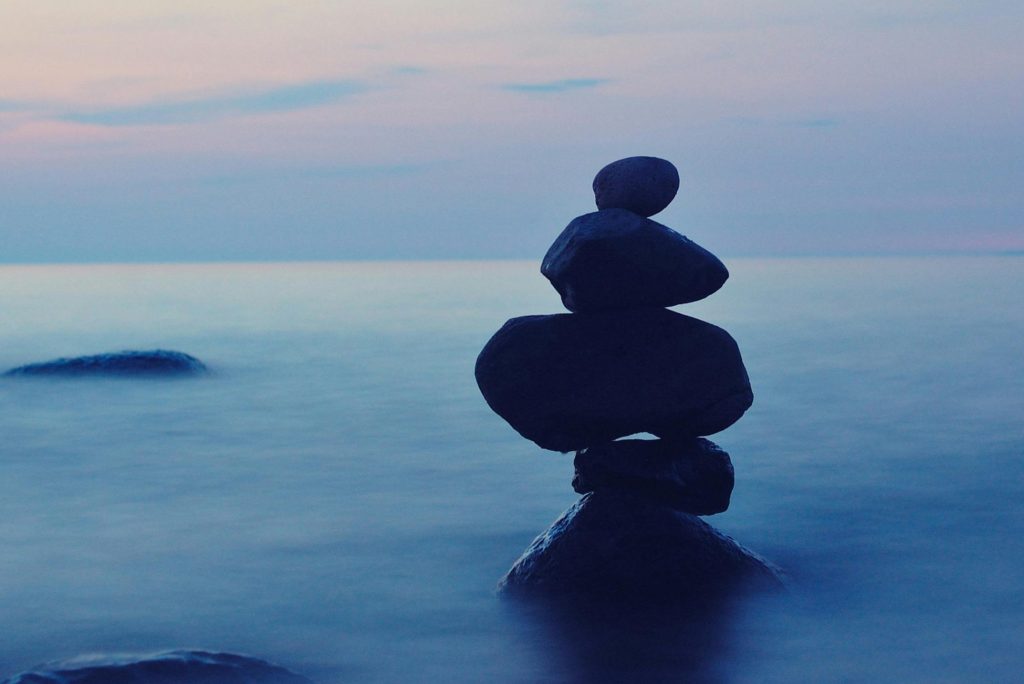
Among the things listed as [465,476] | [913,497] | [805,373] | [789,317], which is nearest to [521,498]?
[465,476]

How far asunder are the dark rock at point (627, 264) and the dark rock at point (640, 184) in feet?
0.59

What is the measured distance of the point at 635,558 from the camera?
32.2 feet

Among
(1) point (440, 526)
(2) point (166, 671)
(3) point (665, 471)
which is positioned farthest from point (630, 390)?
(1) point (440, 526)

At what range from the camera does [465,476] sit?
17422mm

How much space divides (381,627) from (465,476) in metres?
7.63

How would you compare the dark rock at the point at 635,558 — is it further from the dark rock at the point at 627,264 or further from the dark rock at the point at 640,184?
the dark rock at the point at 640,184

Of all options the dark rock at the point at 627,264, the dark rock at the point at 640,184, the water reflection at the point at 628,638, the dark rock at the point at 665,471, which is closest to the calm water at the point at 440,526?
the water reflection at the point at 628,638

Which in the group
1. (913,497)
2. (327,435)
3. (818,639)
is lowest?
(818,639)

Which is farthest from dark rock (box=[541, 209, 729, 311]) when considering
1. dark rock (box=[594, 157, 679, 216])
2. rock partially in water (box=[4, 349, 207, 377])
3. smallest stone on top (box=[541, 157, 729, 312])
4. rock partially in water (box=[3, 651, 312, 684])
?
rock partially in water (box=[4, 349, 207, 377])

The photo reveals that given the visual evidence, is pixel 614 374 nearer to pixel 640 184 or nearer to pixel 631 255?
pixel 631 255

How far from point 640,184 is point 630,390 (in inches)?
71.6

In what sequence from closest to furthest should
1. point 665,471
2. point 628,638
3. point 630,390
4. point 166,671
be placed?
point 166,671
point 628,638
point 630,390
point 665,471

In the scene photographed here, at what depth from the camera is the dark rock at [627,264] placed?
9.49 m

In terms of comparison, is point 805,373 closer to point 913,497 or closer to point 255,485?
point 913,497
